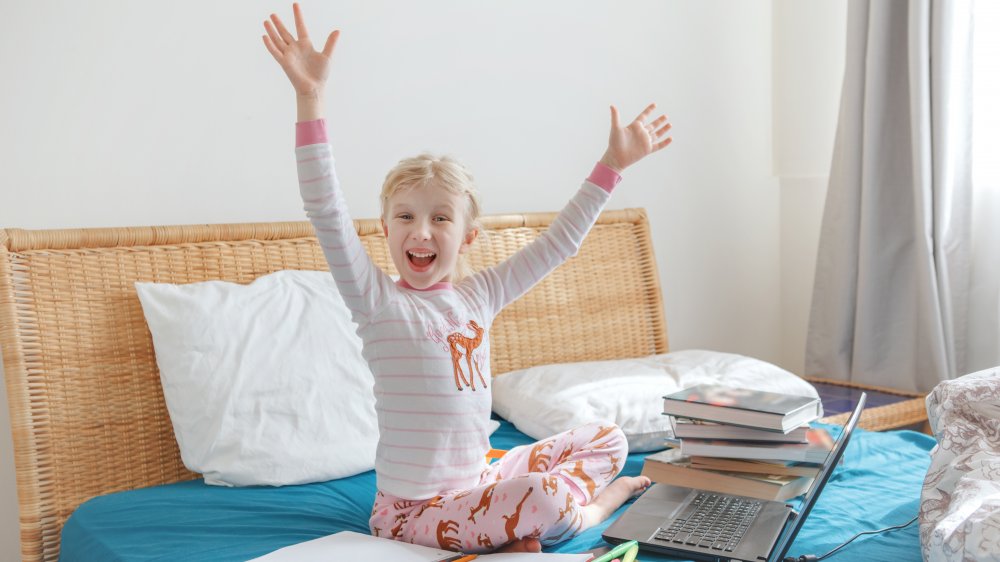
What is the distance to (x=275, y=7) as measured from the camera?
2.14 meters

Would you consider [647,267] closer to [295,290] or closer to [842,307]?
[842,307]

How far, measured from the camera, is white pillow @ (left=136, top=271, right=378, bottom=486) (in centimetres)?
174

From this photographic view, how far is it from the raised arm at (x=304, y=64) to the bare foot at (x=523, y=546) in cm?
65

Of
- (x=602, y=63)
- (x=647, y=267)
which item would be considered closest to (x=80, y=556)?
(x=647, y=267)

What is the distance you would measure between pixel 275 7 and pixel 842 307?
1.74m

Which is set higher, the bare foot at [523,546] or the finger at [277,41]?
the finger at [277,41]

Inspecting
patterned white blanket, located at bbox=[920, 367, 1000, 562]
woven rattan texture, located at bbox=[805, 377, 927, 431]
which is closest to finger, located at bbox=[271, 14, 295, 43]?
patterned white blanket, located at bbox=[920, 367, 1000, 562]

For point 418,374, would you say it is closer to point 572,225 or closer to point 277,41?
point 572,225

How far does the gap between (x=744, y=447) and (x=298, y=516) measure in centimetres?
73

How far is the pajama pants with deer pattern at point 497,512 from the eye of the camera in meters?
1.33

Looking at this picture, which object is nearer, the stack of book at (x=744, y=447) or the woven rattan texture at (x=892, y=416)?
the stack of book at (x=744, y=447)

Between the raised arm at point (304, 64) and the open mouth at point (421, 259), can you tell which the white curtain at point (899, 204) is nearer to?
the open mouth at point (421, 259)

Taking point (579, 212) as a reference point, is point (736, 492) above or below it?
below

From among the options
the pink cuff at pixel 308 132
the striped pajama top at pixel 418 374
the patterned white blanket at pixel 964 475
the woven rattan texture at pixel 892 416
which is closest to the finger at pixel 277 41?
the pink cuff at pixel 308 132
